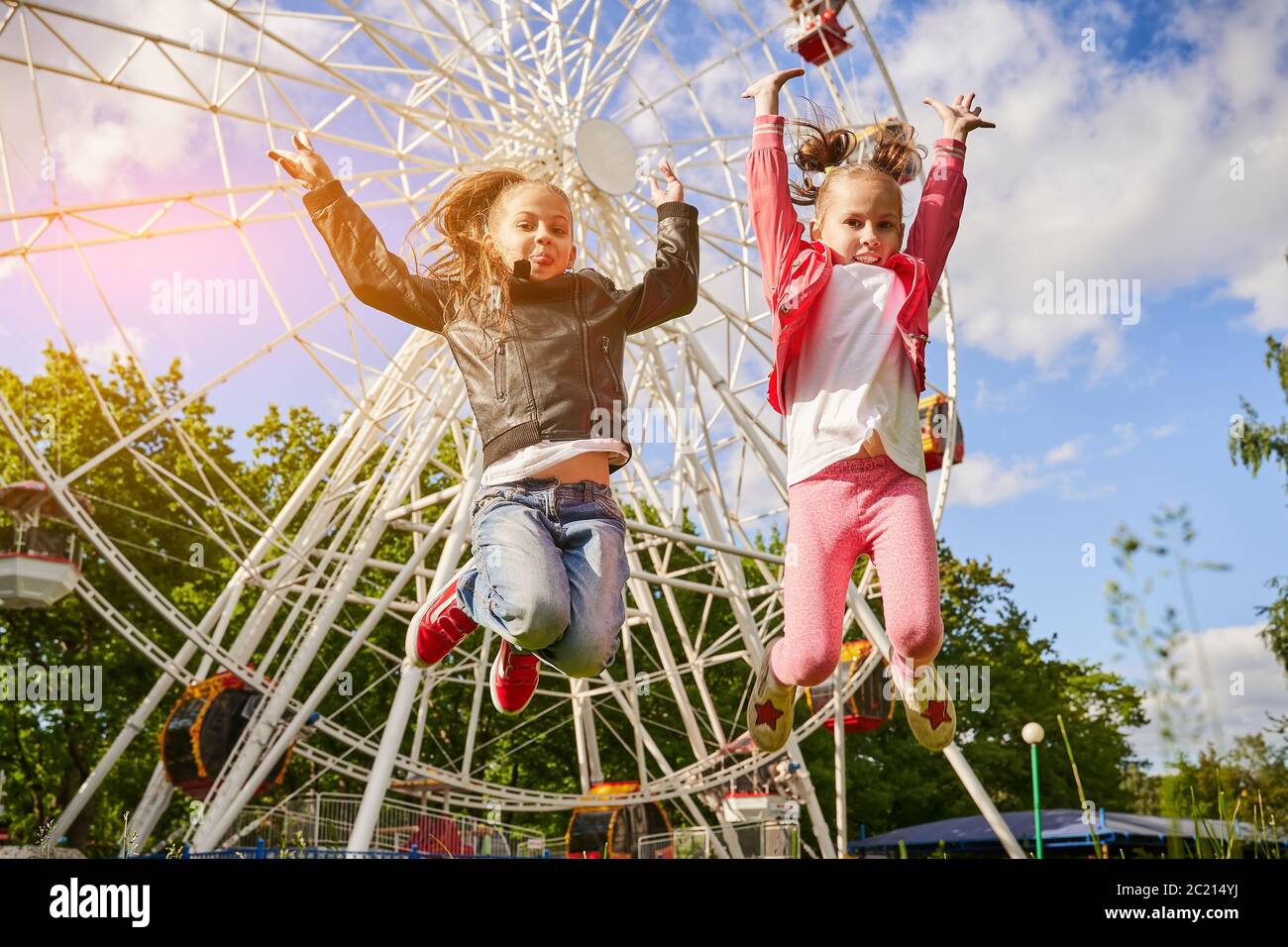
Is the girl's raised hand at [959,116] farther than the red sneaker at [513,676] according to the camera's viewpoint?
Yes

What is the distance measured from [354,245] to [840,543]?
6.82ft

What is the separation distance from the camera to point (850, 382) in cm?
423

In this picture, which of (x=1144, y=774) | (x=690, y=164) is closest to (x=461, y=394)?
(x=690, y=164)

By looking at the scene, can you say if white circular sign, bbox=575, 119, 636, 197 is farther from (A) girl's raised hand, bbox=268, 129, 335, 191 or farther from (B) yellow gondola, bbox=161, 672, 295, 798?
(A) girl's raised hand, bbox=268, 129, 335, 191

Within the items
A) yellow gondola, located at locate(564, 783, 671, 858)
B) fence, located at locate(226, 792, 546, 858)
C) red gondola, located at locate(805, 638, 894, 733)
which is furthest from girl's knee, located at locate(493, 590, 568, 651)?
yellow gondola, located at locate(564, 783, 671, 858)

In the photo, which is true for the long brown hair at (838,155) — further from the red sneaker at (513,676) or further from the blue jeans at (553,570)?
the red sneaker at (513,676)

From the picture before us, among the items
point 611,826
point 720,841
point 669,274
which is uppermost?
point 669,274

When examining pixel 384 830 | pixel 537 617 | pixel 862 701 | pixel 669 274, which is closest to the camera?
pixel 537 617

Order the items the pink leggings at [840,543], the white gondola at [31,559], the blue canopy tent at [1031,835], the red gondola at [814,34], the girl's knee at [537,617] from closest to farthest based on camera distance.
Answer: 1. the girl's knee at [537,617]
2. the pink leggings at [840,543]
3. the white gondola at [31,559]
4. the red gondola at [814,34]
5. the blue canopy tent at [1031,835]

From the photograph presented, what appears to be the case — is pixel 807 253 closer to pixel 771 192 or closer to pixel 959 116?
pixel 771 192

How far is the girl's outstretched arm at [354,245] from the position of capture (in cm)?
428

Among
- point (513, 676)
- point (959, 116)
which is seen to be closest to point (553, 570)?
point (513, 676)

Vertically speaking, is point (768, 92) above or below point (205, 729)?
above

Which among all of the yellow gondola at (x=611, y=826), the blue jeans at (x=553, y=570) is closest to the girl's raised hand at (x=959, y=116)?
the blue jeans at (x=553, y=570)
